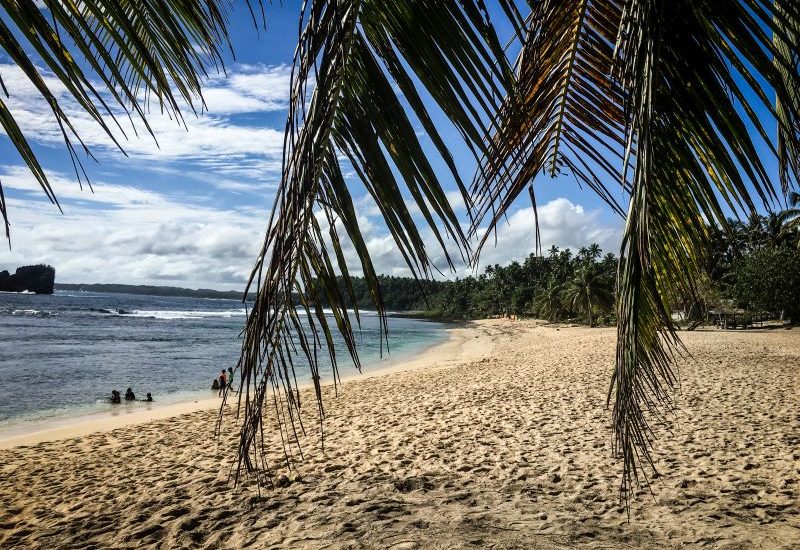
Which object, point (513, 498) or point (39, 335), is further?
point (39, 335)

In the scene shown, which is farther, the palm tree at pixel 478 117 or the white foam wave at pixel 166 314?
the white foam wave at pixel 166 314

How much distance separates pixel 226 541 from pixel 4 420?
10.6m

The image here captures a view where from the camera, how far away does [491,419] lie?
7.48 m

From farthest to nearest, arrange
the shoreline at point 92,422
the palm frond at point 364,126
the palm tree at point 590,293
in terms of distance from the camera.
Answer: the palm tree at point 590,293
the shoreline at point 92,422
the palm frond at point 364,126

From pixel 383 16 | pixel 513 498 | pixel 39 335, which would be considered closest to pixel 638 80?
pixel 383 16

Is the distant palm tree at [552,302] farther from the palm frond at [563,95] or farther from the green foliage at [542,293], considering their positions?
the palm frond at [563,95]

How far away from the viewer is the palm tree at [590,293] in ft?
138

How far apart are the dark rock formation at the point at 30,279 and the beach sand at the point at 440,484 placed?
99.9m

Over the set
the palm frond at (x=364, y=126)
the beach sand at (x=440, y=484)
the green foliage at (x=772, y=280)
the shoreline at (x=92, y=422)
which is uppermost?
the green foliage at (x=772, y=280)

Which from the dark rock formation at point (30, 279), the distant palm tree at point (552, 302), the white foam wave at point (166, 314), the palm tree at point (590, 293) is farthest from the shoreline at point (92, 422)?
the dark rock formation at point (30, 279)

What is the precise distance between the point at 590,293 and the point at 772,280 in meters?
15.9

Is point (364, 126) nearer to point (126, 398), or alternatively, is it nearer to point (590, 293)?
point (126, 398)

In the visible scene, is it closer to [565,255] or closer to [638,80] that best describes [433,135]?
[638,80]

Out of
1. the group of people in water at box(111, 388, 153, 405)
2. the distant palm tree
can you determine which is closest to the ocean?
the group of people in water at box(111, 388, 153, 405)
